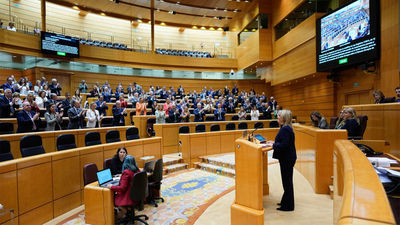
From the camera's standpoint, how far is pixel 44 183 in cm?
356

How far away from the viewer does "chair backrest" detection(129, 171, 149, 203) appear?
3.41 meters

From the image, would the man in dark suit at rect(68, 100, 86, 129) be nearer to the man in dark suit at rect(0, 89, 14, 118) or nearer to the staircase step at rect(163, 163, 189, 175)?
the man in dark suit at rect(0, 89, 14, 118)

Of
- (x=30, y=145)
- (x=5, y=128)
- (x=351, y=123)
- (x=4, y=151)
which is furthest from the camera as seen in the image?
(x=5, y=128)

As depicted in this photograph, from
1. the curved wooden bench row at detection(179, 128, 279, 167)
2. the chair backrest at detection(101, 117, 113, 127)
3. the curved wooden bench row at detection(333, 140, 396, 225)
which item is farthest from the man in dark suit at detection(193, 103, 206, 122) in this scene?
the curved wooden bench row at detection(333, 140, 396, 225)

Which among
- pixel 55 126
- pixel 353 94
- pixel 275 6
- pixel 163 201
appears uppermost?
pixel 275 6

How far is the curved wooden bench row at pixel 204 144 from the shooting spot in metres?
6.99

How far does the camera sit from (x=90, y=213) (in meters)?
3.57

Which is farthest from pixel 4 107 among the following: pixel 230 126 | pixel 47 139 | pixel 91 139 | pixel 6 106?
pixel 230 126

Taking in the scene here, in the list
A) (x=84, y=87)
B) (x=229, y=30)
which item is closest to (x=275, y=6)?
(x=229, y=30)

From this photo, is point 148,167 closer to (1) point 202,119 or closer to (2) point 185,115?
(2) point 185,115

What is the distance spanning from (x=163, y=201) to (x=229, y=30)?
59.8 feet

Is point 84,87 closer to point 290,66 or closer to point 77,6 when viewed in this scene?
point 77,6

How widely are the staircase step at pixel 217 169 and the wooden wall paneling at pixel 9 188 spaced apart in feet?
13.6

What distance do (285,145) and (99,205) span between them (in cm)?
273
